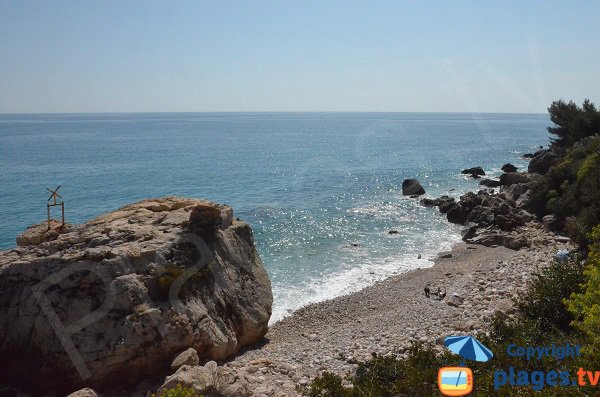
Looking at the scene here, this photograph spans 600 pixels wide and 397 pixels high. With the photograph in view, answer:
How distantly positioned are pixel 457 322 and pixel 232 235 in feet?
34.0

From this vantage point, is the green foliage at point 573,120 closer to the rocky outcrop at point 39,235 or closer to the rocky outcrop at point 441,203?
the rocky outcrop at point 441,203

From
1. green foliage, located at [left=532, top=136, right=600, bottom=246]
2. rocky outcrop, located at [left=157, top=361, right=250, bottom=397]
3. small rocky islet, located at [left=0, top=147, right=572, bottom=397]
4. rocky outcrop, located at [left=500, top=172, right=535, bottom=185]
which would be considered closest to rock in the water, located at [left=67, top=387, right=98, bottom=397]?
small rocky islet, located at [left=0, top=147, right=572, bottom=397]

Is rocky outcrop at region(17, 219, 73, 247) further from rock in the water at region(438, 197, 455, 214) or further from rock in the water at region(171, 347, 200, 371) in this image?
rock in the water at region(438, 197, 455, 214)

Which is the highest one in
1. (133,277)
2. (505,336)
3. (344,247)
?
(133,277)

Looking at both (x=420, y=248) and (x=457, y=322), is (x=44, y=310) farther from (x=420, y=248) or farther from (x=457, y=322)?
(x=420, y=248)

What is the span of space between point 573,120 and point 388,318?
167 feet

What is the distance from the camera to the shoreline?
51.0ft

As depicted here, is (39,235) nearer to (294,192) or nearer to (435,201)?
(435,201)

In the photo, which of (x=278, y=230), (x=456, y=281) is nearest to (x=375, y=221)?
(x=278, y=230)

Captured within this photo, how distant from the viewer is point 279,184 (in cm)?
6184

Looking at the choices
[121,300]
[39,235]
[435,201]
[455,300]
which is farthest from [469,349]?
[435,201]

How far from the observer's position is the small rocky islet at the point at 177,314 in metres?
14.1

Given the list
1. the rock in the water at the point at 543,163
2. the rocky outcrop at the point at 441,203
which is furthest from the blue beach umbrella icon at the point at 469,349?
the rock in the water at the point at 543,163

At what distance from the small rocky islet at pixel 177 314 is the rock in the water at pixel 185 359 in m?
0.05
